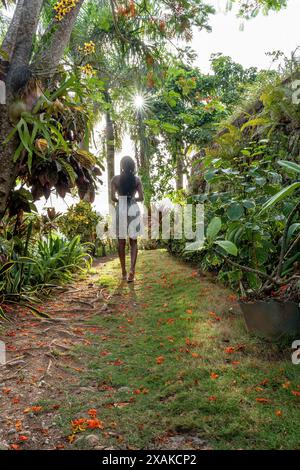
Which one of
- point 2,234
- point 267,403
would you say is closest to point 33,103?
point 2,234

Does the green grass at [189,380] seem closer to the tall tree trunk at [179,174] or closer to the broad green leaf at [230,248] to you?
the broad green leaf at [230,248]

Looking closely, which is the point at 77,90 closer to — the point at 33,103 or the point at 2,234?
the point at 33,103

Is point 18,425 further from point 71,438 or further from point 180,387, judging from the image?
point 180,387

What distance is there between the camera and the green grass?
1560 mm

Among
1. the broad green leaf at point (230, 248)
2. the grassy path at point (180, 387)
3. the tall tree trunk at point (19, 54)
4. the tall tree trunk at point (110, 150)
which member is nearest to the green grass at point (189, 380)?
the grassy path at point (180, 387)

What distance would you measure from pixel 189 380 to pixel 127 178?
3547mm

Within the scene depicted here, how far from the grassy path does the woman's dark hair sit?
220 centimetres

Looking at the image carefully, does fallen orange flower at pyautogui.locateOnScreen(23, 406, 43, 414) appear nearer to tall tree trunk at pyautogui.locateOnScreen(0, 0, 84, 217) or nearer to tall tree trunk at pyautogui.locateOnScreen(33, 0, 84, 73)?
tall tree trunk at pyautogui.locateOnScreen(0, 0, 84, 217)

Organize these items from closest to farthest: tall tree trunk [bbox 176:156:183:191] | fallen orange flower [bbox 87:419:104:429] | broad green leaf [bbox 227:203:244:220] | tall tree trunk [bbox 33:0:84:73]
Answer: fallen orange flower [bbox 87:419:104:429]
broad green leaf [bbox 227:203:244:220]
tall tree trunk [bbox 33:0:84:73]
tall tree trunk [bbox 176:156:183:191]

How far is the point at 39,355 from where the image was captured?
261cm

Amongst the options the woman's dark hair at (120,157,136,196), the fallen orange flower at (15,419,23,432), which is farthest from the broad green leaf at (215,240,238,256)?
the woman's dark hair at (120,157,136,196)

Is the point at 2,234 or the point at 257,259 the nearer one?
the point at 257,259

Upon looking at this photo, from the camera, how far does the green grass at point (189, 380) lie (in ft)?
5.12

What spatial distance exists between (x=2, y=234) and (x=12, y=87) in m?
1.56
